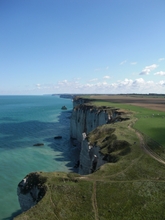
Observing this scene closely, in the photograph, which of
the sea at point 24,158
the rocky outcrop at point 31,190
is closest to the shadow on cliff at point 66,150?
the sea at point 24,158

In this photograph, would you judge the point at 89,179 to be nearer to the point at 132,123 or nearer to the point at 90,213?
the point at 90,213

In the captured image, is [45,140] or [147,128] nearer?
[147,128]

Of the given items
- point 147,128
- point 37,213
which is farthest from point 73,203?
point 147,128

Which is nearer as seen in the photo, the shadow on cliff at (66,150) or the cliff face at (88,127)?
the cliff face at (88,127)

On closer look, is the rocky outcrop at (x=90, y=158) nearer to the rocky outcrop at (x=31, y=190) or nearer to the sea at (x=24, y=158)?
the sea at (x=24, y=158)

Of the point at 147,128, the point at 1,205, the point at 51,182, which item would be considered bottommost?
the point at 1,205

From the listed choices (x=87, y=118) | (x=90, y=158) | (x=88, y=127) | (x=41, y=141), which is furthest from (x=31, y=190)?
(x=87, y=118)

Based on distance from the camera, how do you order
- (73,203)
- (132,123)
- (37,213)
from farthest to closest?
(132,123)
(73,203)
(37,213)
